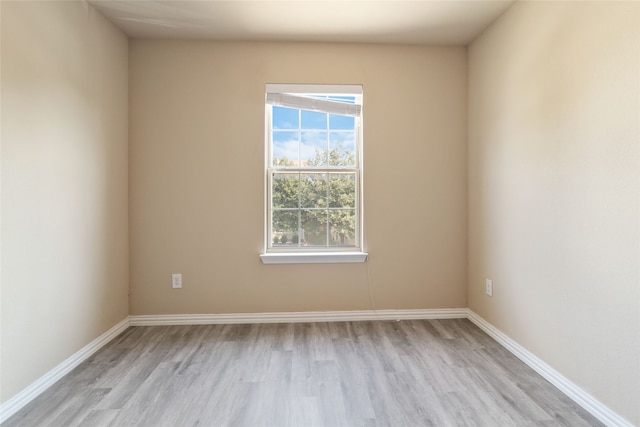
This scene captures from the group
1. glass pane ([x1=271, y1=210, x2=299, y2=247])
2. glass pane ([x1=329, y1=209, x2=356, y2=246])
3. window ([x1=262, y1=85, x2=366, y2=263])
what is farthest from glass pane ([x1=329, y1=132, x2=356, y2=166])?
glass pane ([x1=271, y1=210, x2=299, y2=247])

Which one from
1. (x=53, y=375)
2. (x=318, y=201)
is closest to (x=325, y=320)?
(x=318, y=201)

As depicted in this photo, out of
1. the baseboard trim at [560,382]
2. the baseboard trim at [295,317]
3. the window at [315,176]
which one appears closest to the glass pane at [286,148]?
the window at [315,176]

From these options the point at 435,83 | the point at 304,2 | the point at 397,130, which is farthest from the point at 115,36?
the point at 435,83

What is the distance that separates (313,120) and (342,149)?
1.27ft

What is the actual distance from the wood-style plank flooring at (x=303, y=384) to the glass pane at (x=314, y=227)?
2.71 feet

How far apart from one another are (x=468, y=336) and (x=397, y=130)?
1878 mm

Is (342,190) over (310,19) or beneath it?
beneath

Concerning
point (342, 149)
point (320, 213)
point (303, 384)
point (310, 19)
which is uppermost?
point (310, 19)

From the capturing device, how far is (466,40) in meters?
2.92

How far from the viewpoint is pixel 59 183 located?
210 cm

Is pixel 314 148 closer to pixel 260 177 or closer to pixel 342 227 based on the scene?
pixel 260 177

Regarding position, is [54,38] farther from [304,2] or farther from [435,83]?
[435,83]

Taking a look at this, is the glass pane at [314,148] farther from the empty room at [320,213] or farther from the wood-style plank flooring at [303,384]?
the wood-style plank flooring at [303,384]

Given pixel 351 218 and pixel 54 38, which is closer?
pixel 54 38
